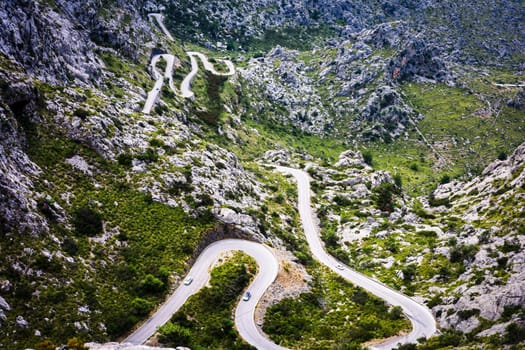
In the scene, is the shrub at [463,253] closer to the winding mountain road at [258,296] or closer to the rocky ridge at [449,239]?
the rocky ridge at [449,239]

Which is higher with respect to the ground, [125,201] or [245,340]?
[125,201]

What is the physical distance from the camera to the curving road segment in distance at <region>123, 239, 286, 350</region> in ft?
173

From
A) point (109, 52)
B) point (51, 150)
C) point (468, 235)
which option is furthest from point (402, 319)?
point (109, 52)

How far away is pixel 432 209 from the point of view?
116m

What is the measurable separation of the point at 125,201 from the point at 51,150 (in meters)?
14.7

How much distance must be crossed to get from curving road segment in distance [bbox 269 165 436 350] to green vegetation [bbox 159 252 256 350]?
2145 cm

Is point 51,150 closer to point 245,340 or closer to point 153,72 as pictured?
point 245,340

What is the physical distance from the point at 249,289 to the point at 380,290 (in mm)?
28464

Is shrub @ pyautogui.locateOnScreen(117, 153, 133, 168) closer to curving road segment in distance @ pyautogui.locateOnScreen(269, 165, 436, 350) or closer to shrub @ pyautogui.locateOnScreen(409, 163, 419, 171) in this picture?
curving road segment in distance @ pyautogui.locateOnScreen(269, 165, 436, 350)

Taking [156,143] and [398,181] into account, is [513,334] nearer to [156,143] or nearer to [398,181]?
[156,143]

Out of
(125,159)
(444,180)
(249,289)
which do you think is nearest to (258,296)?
(249,289)

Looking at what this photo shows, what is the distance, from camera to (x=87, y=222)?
198 ft

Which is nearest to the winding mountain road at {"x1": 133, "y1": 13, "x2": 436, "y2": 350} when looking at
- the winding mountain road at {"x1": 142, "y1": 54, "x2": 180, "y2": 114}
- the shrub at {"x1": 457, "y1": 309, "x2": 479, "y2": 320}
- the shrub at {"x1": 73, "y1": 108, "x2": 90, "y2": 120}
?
the shrub at {"x1": 457, "y1": 309, "x2": 479, "y2": 320}

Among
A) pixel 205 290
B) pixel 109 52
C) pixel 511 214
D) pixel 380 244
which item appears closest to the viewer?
pixel 205 290
